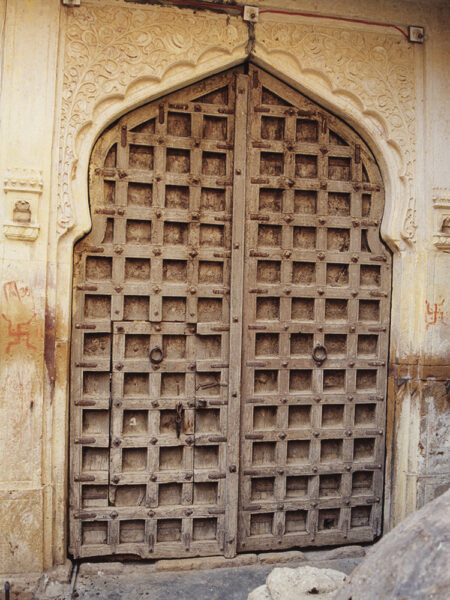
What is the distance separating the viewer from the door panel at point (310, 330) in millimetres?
3904

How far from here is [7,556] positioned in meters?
3.41

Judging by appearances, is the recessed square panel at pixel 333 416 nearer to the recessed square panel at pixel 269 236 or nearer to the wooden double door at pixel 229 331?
the wooden double door at pixel 229 331

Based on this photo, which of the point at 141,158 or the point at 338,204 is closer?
the point at 141,158

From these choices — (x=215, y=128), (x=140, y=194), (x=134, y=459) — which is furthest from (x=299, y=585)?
(x=215, y=128)

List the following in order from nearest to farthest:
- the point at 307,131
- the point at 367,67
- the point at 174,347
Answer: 1. the point at 174,347
2. the point at 367,67
3. the point at 307,131

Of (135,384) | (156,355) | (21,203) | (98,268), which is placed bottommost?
(135,384)

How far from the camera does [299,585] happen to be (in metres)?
2.81

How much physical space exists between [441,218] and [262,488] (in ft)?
7.58

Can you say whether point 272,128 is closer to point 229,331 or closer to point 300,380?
point 229,331

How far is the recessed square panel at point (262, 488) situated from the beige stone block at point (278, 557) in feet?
1.22

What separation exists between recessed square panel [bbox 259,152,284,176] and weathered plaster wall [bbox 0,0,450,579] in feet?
1.65

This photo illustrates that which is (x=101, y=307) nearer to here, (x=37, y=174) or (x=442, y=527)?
(x=37, y=174)

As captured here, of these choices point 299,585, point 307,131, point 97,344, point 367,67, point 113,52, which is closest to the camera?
point 299,585

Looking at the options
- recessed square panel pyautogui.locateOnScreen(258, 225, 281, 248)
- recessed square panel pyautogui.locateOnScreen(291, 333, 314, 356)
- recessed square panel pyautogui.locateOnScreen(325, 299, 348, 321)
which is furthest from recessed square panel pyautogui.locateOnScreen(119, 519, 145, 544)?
recessed square panel pyautogui.locateOnScreen(258, 225, 281, 248)
